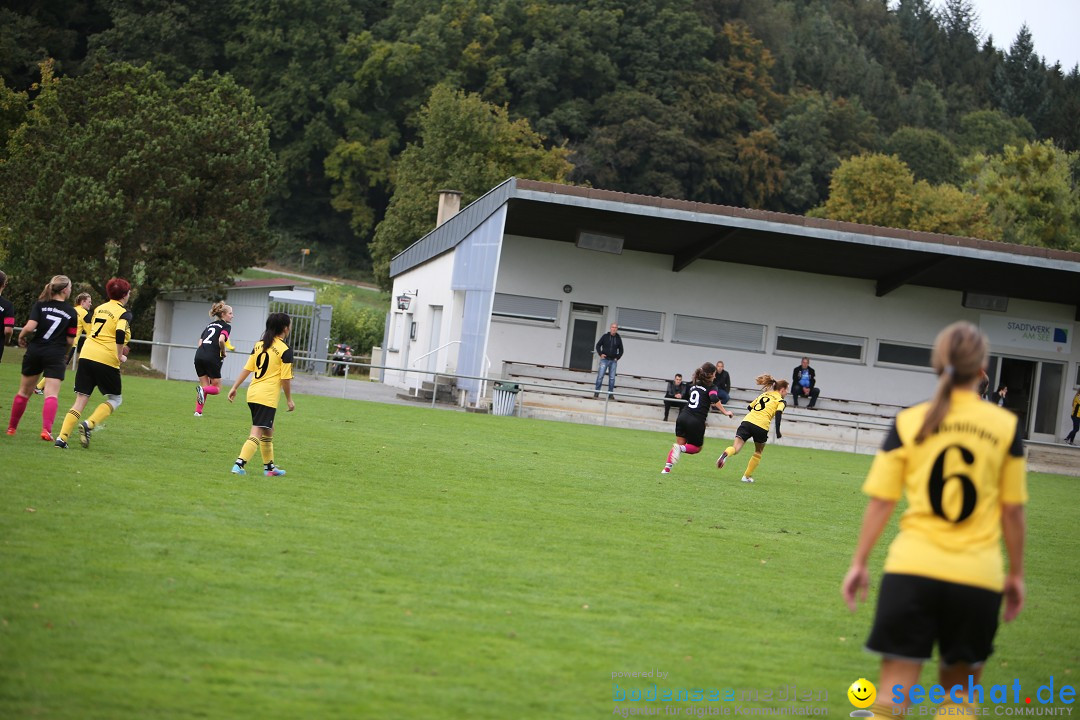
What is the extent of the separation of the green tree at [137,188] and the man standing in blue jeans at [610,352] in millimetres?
13703

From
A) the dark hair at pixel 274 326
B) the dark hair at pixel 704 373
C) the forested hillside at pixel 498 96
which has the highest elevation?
the forested hillside at pixel 498 96

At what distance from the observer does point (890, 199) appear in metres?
60.4

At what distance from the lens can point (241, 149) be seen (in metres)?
37.8

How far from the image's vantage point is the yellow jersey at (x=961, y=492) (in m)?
4.45

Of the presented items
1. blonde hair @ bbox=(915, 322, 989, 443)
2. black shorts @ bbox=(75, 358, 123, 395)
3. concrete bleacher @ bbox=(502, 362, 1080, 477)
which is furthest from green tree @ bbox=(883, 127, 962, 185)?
blonde hair @ bbox=(915, 322, 989, 443)

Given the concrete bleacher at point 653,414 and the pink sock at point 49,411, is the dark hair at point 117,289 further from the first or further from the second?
the concrete bleacher at point 653,414

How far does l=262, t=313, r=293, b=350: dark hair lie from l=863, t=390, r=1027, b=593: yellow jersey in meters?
7.66

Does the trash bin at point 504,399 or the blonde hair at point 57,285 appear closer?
the blonde hair at point 57,285

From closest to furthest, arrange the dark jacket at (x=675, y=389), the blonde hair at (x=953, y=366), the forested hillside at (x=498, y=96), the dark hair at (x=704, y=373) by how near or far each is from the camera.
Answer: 1. the blonde hair at (x=953, y=366)
2. the dark hair at (x=704, y=373)
3. the dark jacket at (x=675, y=389)
4. the forested hillside at (x=498, y=96)

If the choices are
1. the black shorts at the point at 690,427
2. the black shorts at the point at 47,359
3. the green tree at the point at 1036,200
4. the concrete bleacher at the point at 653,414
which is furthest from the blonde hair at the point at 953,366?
the green tree at the point at 1036,200

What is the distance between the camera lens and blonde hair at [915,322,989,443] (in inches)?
178

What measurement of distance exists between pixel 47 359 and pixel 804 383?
22.4m

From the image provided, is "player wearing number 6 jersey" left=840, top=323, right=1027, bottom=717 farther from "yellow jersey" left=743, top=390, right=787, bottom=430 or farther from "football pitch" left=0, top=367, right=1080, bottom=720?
"yellow jersey" left=743, top=390, right=787, bottom=430

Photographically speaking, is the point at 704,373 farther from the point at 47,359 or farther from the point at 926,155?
the point at 926,155
